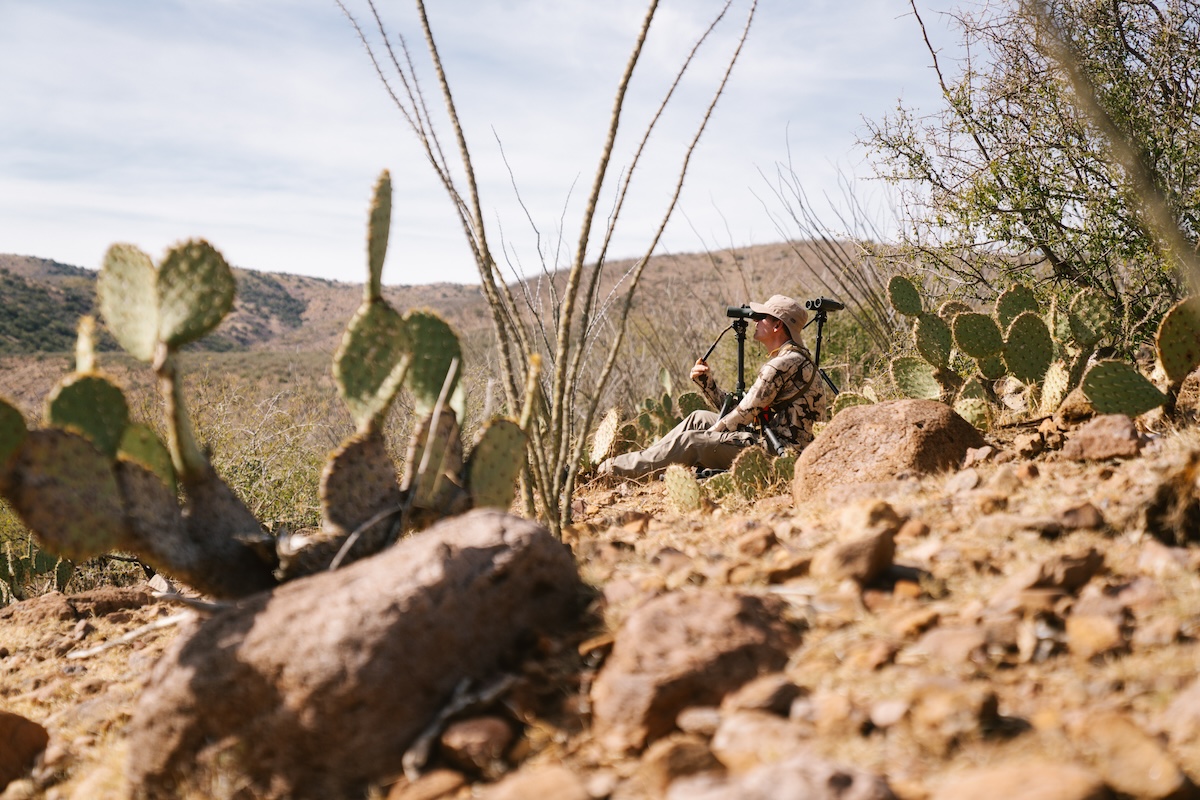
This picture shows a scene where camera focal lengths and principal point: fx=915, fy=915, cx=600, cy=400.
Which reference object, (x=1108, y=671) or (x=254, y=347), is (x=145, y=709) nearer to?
(x=1108, y=671)

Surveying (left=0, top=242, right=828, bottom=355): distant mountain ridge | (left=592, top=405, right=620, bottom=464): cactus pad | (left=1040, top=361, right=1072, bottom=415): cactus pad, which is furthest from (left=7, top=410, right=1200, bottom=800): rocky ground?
(left=0, top=242, right=828, bottom=355): distant mountain ridge

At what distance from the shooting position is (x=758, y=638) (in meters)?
2.09

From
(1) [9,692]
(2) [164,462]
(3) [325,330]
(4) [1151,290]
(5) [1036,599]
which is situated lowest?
(1) [9,692]

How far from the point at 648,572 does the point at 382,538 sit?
32.9 inches

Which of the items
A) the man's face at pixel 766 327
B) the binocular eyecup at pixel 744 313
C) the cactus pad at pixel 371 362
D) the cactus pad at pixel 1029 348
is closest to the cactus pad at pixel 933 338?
the cactus pad at pixel 1029 348

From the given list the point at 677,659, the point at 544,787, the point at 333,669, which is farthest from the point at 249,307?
the point at 544,787

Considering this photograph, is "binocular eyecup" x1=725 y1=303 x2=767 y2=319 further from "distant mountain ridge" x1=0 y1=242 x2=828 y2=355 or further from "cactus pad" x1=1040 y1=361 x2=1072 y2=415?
"distant mountain ridge" x1=0 y1=242 x2=828 y2=355

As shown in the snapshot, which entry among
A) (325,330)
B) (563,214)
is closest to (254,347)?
(325,330)

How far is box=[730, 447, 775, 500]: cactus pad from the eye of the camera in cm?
502

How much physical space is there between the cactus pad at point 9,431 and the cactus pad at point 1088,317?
16.7ft

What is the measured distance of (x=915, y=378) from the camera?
6105 millimetres

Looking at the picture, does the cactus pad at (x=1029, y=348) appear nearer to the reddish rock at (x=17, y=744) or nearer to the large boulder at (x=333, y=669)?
the large boulder at (x=333, y=669)

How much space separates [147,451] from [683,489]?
275 cm

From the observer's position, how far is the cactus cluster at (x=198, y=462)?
8.23 ft
